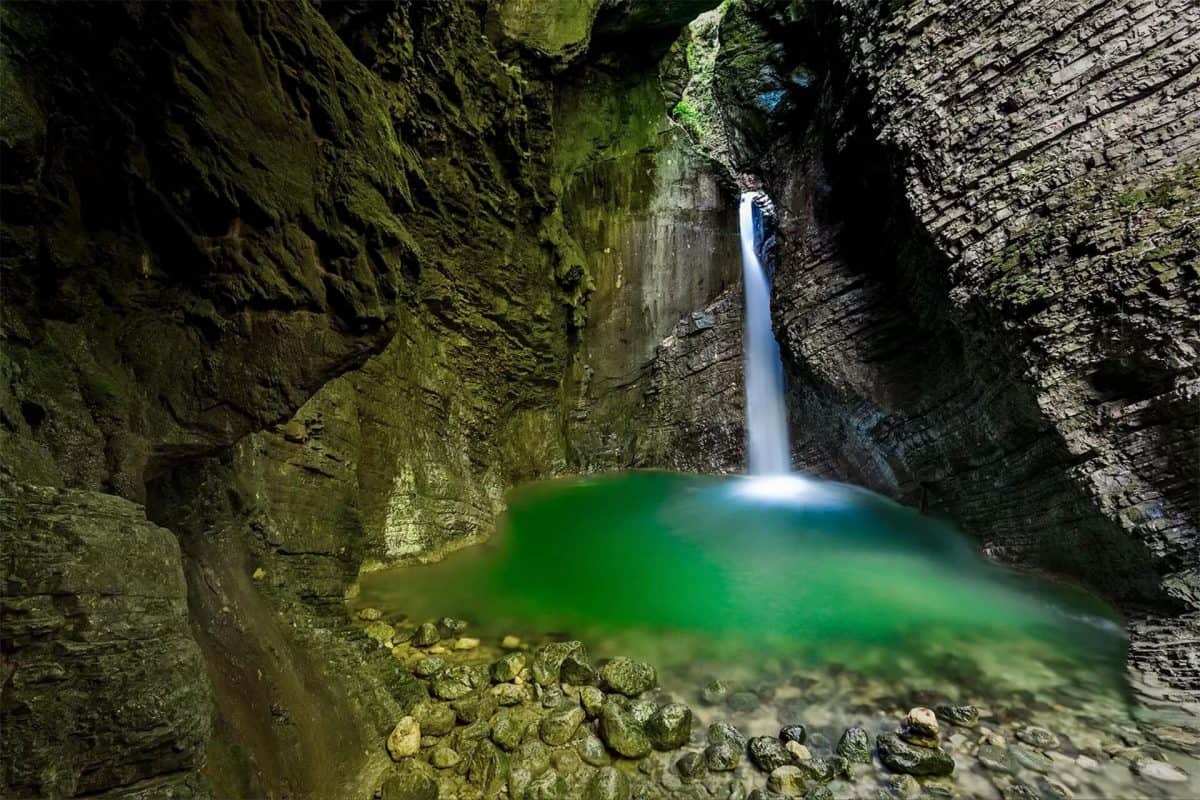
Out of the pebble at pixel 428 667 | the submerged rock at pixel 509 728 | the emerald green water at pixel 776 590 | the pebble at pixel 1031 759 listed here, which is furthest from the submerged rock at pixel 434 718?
the pebble at pixel 1031 759

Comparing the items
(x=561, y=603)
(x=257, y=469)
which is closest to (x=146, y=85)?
(x=257, y=469)

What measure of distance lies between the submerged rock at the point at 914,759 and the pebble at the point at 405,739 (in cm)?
320

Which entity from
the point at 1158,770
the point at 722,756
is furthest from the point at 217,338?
the point at 1158,770

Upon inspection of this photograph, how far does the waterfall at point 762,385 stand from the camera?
13.2 meters

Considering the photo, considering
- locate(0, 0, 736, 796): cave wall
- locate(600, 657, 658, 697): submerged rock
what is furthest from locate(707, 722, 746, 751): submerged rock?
locate(0, 0, 736, 796): cave wall

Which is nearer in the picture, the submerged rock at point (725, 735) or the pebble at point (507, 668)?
the submerged rock at point (725, 735)

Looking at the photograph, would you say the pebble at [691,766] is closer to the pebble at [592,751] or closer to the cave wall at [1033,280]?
the pebble at [592,751]

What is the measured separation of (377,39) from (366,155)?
354cm

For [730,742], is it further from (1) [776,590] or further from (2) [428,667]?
(1) [776,590]

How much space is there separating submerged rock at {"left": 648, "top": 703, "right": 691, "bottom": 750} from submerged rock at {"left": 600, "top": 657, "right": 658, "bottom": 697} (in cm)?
43

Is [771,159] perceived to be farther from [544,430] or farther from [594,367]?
[544,430]

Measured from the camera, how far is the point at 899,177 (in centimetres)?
718

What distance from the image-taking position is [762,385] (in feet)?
44.7

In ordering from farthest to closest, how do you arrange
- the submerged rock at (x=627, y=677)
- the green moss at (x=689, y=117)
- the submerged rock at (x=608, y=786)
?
the green moss at (x=689, y=117) < the submerged rock at (x=627, y=677) < the submerged rock at (x=608, y=786)
